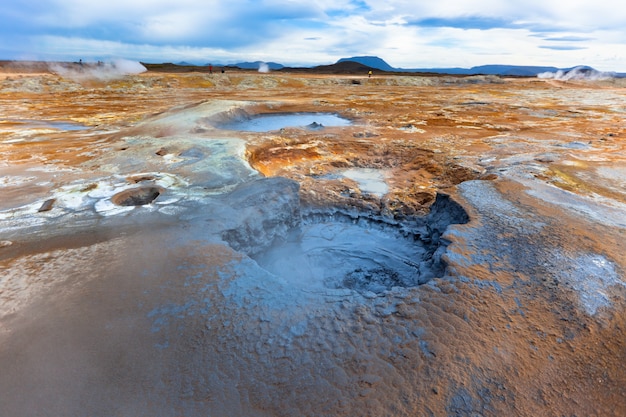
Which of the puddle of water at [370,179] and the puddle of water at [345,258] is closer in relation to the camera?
the puddle of water at [345,258]

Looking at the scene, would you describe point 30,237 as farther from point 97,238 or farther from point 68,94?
point 68,94

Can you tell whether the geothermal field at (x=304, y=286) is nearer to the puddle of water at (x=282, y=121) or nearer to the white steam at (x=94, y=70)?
the puddle of water at (x=282, y=121)

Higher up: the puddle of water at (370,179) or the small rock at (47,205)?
the small rock at (47,205)

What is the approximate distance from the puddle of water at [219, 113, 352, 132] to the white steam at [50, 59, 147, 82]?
22.1 m

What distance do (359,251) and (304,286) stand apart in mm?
1918

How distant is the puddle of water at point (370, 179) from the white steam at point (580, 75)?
4745 cm

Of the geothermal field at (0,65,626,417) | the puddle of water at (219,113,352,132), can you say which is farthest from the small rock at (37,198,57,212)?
the puddle of water at (219,113,352,132)

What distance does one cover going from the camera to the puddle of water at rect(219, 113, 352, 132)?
42.8 ft

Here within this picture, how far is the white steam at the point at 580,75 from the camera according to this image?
43031 mm

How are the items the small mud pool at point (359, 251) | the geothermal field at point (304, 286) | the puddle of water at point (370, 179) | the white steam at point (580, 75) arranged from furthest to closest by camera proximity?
the white steam at point (580, 75), the puddle of water at point (370, 179), the small mud pool at point (359, 251), the geothermal field at point (304, 286)

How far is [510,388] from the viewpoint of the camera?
2467 millimetres

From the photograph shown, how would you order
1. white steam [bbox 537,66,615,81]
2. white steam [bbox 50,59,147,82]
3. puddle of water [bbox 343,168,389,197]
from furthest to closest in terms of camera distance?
1. white steam [bbox 537,66,615,81]
2. white steam [bbox 50,59,147,82]
3. puddle of water [bbox 343,168,389,197]

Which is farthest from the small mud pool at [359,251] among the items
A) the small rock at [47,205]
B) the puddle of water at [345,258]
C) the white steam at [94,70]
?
the white steam at [94,70]

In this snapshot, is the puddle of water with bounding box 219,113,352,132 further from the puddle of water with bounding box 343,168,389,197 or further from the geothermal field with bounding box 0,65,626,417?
the geothermal field with bounding box 0,65,626,417
